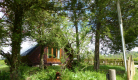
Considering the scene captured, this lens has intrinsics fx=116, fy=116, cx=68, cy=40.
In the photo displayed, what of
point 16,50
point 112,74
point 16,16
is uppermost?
point 16,16

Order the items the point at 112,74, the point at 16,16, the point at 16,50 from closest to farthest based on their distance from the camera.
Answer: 1. the point at 112,74
2. the point at 16,50
3. the point at 16,16

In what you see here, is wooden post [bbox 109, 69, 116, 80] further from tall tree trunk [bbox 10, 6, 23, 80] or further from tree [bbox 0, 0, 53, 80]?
tall tree trunk [bbox 10, 6, 23, 80]

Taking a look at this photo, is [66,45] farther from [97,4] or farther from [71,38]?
[97,4]

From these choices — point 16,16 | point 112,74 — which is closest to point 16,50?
point 16,16

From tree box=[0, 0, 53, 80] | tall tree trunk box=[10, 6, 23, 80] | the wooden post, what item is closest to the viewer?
the wooden post

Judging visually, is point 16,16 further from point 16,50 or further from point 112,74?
point 112,74

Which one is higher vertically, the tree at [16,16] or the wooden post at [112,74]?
the tree at [16,16]

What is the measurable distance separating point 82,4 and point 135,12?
6010 millimetres

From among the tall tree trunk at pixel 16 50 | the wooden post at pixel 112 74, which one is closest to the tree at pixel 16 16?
the tall tree trunk at pixel 16 50

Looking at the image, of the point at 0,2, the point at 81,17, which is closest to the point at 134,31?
the point at 81,17

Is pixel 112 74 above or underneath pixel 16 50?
underneath

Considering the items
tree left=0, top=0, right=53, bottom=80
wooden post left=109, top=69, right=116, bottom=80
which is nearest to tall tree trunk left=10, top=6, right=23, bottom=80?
tree left=0, top=0, right=53, bottom=80

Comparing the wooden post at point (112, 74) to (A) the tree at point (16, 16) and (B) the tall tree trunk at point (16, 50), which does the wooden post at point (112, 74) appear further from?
(B) the tall tree trunk at point (16, 50)

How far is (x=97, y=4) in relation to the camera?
8094mm
